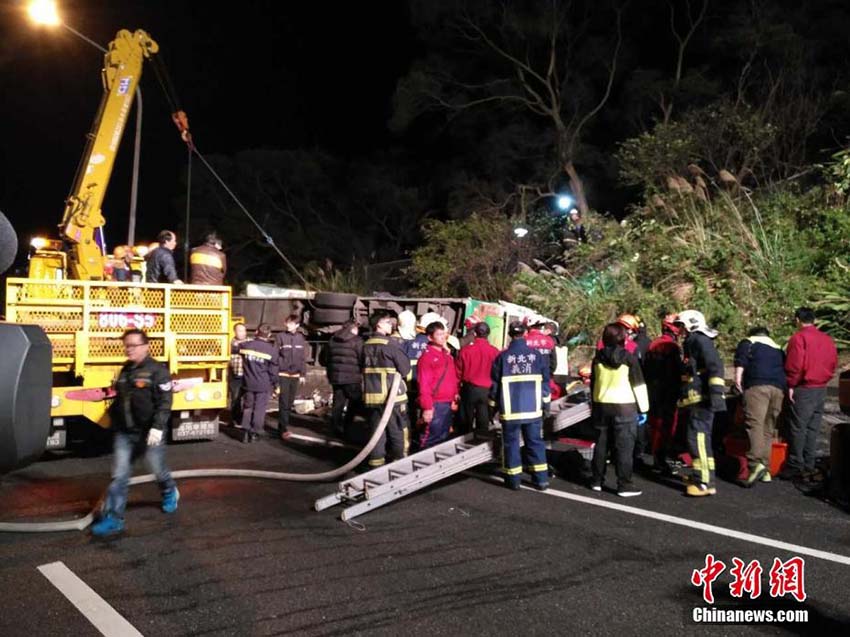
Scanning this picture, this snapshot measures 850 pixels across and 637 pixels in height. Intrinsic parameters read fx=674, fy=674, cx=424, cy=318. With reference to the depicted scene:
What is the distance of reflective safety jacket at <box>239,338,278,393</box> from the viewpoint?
29.9 feet

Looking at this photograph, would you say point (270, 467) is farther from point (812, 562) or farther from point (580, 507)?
point (812, 562)

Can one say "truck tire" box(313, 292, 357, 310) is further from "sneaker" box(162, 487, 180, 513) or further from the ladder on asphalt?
"sneaker" box(162, 487, 180, 513)

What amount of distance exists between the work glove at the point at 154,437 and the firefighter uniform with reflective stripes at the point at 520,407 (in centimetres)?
298

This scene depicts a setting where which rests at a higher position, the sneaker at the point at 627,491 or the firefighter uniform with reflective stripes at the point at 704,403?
the firefighter uniform with reflective stripes at the point at 704,403

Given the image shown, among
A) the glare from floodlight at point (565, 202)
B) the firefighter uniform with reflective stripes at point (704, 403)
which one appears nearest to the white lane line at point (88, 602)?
the firefighter uniform with reflective stripes at point (704, 403)

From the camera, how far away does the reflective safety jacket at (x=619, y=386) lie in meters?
6.21

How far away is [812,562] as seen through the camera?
4.51 metres

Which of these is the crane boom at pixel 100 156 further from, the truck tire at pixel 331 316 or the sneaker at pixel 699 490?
the sneaker at pixel 699 490

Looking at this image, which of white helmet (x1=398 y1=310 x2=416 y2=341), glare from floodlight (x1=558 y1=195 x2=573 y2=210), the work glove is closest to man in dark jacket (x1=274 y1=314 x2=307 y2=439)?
white helmet (x1=398 y1=310 x2=416 y2=341)

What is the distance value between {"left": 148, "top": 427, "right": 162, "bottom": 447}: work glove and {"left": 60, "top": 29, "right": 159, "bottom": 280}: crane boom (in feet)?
16.7

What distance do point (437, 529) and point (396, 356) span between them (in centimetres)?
204

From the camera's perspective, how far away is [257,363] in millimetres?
9141

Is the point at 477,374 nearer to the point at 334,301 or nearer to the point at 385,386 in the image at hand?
the point at 385,386

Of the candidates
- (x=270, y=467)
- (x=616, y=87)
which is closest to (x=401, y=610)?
(x=270, y=467)
